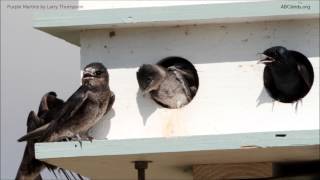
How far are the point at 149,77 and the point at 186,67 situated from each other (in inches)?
6.2

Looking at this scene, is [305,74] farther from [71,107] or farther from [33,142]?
[33,142]

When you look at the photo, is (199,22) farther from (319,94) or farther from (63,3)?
(63,3)

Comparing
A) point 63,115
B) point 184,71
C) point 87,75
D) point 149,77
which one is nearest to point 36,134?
point 63,115

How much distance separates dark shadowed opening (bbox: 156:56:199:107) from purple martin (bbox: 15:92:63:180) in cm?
29

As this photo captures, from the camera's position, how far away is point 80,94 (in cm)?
281

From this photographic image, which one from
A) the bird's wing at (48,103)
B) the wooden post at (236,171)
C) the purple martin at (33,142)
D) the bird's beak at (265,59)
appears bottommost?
the wooden post at (236,171)

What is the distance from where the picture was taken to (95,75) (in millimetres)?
2787

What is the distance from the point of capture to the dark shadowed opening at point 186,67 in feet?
9.49

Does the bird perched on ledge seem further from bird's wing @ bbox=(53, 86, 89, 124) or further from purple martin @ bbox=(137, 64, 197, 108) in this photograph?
purple martin @ bbox=(137, 64, 197, 108)

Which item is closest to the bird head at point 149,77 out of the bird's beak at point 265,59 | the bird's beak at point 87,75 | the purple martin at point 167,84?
the purple martin at point 167,84

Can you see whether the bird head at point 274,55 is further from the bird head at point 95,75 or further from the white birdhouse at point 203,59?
the bird head at point 95,75

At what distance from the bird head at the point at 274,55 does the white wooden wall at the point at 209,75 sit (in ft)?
0.15

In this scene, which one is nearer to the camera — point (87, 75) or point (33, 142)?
point (87, 75)

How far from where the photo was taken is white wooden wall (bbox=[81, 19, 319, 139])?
111 inches
